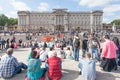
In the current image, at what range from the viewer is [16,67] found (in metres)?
8.54

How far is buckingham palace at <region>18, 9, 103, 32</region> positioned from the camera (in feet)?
435

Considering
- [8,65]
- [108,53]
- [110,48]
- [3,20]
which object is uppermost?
[3,20]

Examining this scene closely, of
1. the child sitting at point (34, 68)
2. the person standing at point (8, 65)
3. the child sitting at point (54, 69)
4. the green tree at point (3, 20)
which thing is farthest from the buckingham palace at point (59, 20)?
the child sitting at point (34, 68)

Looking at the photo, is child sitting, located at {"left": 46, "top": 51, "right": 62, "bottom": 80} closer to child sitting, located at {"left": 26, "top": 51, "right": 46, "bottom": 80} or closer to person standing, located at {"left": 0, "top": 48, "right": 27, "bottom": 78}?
child sitting, located at {"left": 26, "top": 51, "right": 46, "bottom": 80}

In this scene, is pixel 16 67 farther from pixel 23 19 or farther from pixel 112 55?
pixel 23 19

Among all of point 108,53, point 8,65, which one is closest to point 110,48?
point 108,53

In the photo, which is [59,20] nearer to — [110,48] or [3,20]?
[3,20]

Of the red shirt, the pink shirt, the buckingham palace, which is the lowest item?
the red shirt

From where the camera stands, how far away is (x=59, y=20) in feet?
437

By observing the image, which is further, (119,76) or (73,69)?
(73,69)

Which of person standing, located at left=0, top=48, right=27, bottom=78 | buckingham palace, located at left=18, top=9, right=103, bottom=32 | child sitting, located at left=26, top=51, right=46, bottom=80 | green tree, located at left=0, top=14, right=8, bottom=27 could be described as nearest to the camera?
child sitting, located at left=26, top=51, right=46, bottom=80

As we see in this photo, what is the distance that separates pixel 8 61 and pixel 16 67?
2.18 ft

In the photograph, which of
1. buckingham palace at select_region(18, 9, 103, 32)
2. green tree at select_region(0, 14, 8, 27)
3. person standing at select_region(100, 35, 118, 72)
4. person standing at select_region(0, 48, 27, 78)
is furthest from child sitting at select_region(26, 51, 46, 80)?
green tree at select_region(0, 14, 8, 27)

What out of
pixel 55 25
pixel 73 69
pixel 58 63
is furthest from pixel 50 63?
pixel 55 25
